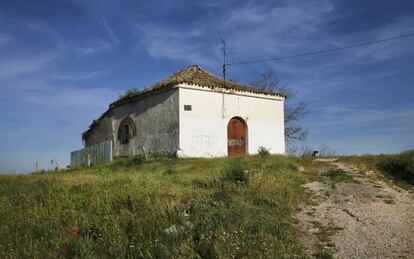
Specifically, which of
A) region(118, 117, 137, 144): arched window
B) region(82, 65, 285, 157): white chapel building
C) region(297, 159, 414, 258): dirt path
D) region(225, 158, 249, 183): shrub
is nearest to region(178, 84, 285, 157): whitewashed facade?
region(82, 65, 285, 157): white chapel building

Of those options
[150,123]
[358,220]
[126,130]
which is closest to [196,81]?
[150,123]

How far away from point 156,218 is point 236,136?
50.2ft

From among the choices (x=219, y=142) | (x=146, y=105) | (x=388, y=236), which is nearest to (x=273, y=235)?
(x=388, y=236)

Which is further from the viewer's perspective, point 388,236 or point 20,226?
point 20,226

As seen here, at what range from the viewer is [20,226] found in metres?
8.40

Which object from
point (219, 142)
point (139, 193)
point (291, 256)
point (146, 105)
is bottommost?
point (291, 256)

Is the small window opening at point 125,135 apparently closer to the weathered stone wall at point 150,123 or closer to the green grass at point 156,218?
the weathered stone wall at point 150,123

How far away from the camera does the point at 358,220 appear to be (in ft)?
28.3

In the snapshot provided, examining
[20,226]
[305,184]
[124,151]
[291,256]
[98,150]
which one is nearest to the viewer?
[291,256]

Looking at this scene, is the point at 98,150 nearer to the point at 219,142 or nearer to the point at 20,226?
the point at 219,142

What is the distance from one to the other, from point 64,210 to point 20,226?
1018 millimetres

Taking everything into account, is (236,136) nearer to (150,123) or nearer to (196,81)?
(196,81)

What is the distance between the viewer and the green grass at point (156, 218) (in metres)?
6.66

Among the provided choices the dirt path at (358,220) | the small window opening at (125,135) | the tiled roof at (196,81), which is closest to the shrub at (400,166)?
the dirt path at (358,220)
